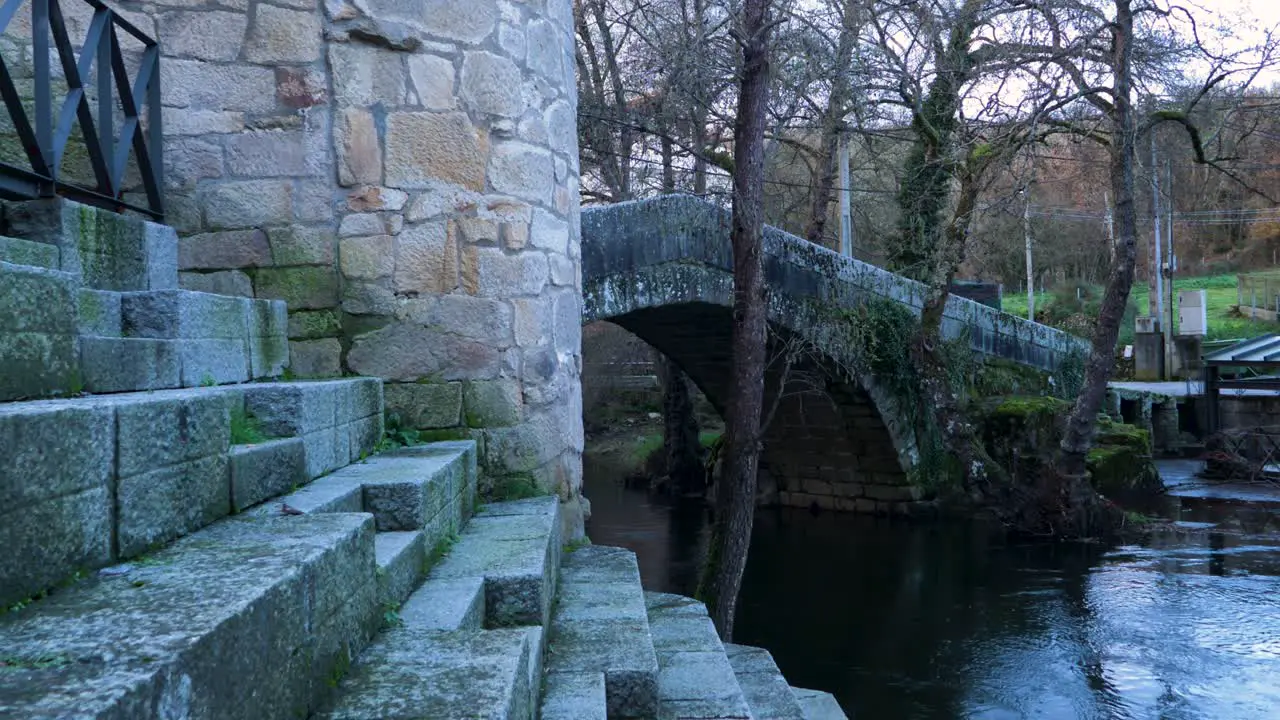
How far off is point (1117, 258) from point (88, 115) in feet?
29.9

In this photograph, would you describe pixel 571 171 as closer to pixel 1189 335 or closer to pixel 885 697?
pixel 885 697

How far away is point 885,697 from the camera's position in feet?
21.5

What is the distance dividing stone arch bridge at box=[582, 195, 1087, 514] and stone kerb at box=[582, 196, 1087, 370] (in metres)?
0.01

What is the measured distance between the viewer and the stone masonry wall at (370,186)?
3779 millimetres

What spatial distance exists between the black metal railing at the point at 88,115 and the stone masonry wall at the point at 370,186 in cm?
16


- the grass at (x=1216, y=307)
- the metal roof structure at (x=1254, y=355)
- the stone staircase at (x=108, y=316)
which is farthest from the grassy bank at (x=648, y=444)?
the stone staircase at (x=108, y=316)

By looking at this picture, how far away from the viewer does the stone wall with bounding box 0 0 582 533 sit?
3779 millimetres

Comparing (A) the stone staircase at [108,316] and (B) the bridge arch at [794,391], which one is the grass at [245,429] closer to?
(A) the stone staircase at [108,316]

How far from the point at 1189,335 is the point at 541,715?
868 inches

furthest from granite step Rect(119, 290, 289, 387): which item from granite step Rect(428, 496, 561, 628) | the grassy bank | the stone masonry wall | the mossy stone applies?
the grassy bank

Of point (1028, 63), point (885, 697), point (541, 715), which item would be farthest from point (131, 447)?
point (1028, 63)

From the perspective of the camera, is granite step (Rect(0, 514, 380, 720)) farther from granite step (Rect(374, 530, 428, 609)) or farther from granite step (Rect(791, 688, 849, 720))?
granite step (Rect(791, 688, 849, 720))

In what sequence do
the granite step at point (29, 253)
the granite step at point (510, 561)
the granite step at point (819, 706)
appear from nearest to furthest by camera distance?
1. the granite step at point (29, 253)
2. the granite step at point (510, 561)
3. the granite step at point (819, 706)

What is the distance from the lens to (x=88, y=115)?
302cm
